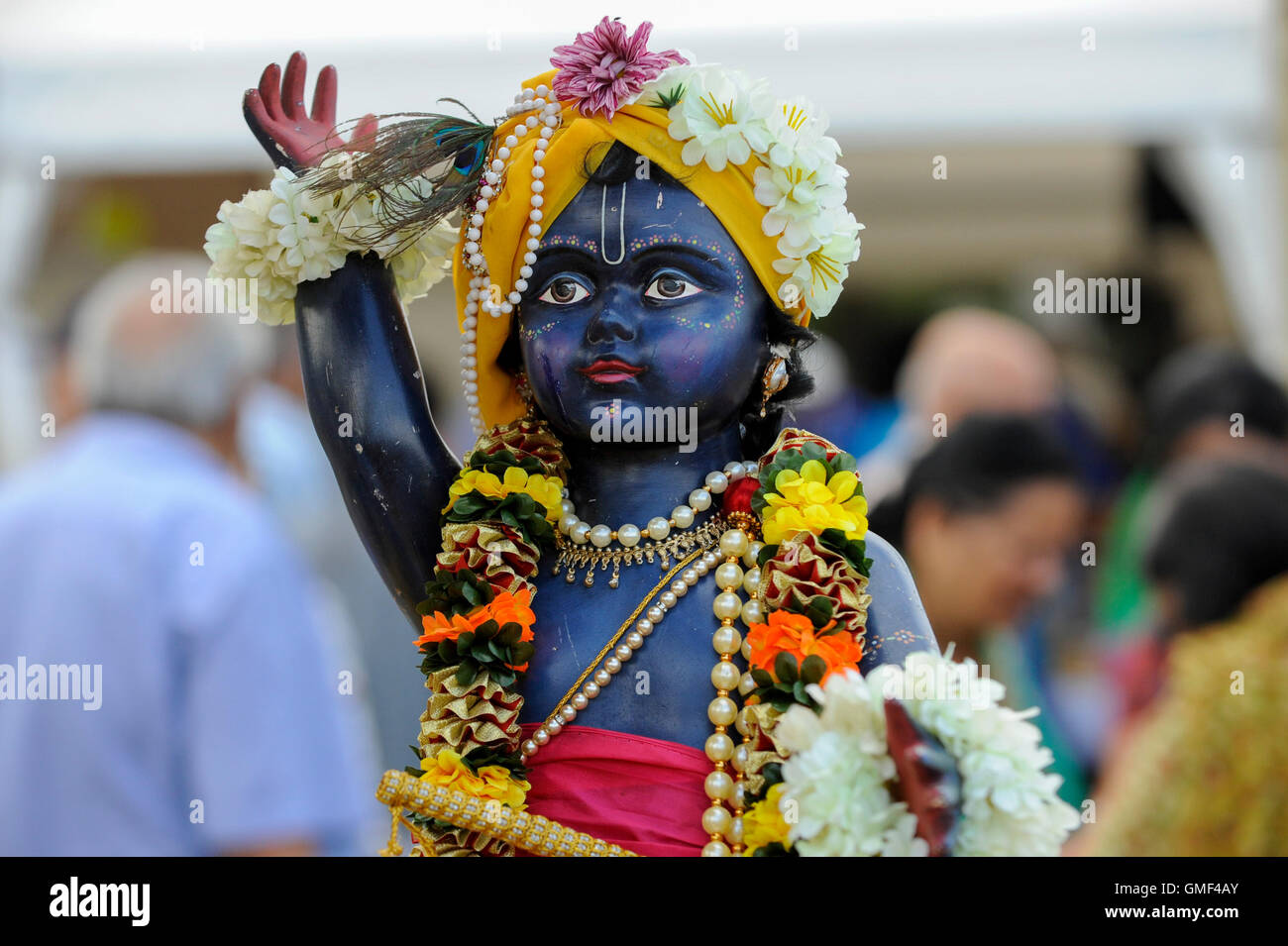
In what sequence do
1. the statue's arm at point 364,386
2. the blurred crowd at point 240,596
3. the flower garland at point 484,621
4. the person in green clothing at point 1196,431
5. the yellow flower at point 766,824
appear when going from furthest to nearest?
the person in green clothing at point 1196,431 → the blurred crowd at point 240,596 → the statue's arm at point 364,386 → the flower garland at point 484,621 → the yellow flower at point 766,824

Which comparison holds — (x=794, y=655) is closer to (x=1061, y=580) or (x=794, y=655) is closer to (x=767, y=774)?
(x=767, y=774)

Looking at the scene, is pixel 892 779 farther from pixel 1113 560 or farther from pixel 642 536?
pixel 1113 560

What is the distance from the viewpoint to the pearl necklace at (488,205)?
1.78 meters

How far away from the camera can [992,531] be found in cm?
325

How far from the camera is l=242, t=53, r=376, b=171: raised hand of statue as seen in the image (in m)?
1.86

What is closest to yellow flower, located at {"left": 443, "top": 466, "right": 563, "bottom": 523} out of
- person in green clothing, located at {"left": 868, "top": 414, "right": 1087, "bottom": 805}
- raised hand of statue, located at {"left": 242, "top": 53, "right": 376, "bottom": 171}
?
raised hand of statue, located at {"left": 242, "top": 53, "right": 376, "bottom": 171}

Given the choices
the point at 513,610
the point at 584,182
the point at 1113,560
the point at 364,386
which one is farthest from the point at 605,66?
the point at 1113,560

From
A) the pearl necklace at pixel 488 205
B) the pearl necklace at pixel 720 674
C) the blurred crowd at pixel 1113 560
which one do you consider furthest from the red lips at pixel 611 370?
the blurred crowd at pixel 1113 560

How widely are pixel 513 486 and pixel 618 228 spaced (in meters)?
0.34

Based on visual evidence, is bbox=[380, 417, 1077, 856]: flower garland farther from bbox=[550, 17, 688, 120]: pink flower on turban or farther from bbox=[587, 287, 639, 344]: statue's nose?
bbox=[550, 17, 688, 120]: pink flower on turban

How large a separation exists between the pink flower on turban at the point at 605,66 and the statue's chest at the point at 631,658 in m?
0.56

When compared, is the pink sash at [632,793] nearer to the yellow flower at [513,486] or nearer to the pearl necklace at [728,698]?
the pearl necklace at [728,698]

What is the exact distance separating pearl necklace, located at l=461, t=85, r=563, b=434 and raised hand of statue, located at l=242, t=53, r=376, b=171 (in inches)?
6.5

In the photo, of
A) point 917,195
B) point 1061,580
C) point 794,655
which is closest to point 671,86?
point 794,655
